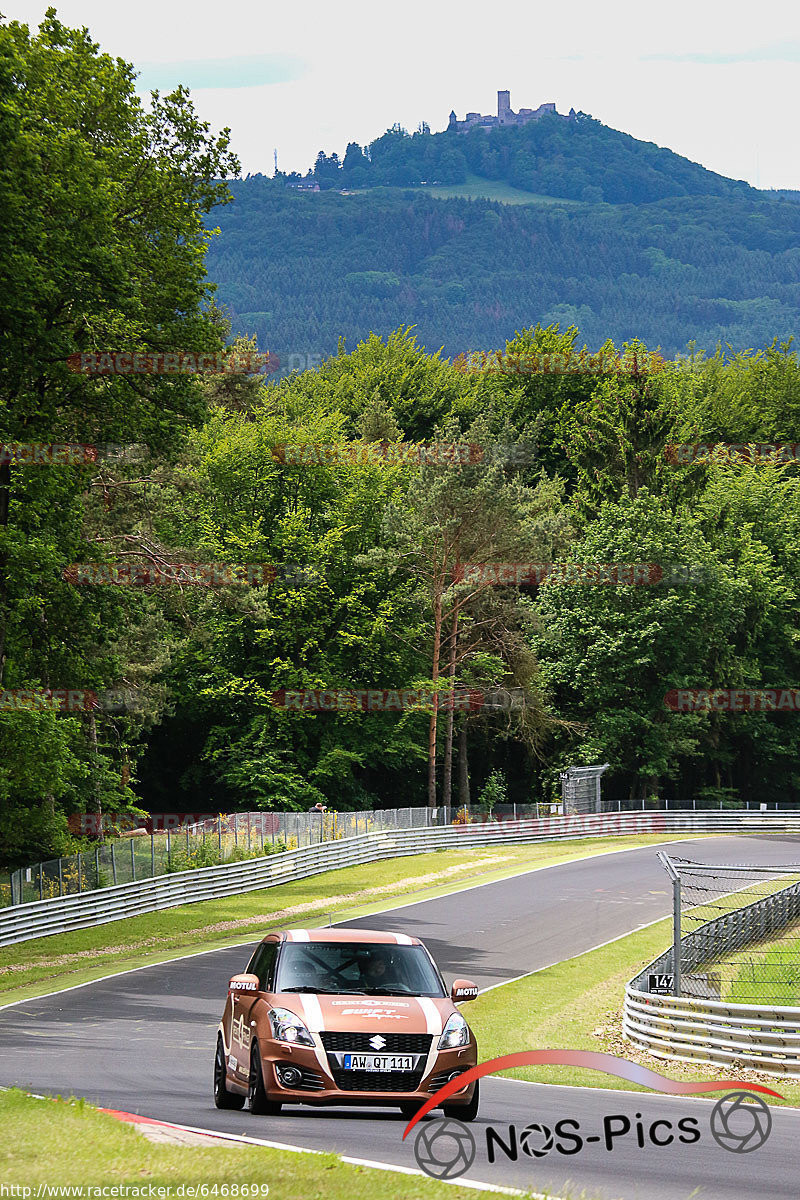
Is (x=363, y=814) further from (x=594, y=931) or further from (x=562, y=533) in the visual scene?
(x=562, y=533)

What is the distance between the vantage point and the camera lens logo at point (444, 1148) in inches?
386

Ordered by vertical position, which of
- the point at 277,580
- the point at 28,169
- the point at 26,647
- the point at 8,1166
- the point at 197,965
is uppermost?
the point at 28,169

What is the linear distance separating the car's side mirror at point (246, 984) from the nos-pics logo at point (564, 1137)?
1869 mm

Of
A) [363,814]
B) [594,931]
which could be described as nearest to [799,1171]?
[594,931]

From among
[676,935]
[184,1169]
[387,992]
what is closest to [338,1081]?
[387,992]

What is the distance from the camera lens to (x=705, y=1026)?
58.6ft

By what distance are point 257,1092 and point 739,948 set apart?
15.3 metres

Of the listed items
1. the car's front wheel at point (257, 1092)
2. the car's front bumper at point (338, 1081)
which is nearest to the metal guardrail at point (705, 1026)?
the car's front bumper at point (338, 1081)

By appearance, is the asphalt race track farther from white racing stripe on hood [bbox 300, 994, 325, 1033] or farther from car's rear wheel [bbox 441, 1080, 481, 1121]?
white racing stripe on hood [bbox 300, 994, 325, 1033]

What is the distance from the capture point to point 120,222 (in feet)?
113

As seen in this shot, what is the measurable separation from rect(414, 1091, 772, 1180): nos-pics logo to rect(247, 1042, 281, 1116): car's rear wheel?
1225 mm

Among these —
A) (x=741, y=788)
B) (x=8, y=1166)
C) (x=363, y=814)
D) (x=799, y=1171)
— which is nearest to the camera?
(x=8, y=1166)

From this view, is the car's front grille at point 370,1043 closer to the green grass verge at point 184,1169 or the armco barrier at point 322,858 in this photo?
the green grass verge at point 184,1169

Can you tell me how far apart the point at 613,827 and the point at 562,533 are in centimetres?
1758
